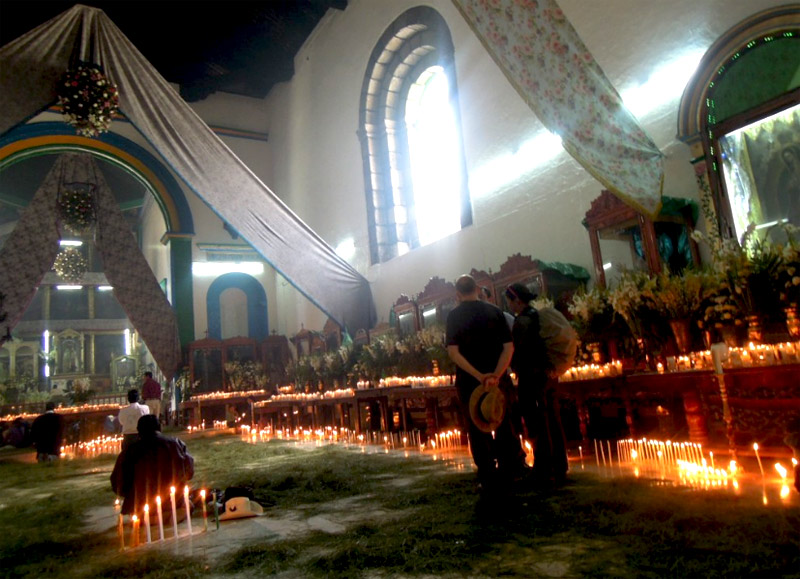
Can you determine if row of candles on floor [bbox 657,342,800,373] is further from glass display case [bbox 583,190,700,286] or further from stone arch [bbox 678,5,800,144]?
stone arch [bbox 678,5,800,144]

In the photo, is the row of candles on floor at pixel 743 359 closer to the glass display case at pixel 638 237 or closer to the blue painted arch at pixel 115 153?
the glass display case at pixel 638 237

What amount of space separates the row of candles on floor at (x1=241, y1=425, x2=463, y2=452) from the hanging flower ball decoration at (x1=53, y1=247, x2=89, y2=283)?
39.9 feet

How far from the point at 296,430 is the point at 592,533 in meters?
7.85

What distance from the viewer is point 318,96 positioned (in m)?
13.8

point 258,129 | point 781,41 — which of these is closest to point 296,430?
point 781,41

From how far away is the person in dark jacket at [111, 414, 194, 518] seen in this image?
3122 mm

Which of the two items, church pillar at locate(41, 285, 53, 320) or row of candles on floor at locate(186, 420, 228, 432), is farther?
church pillar at locate(41, 285, 53, 320)

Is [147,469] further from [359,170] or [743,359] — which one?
[359,170]

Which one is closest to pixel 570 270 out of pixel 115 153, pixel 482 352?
pixel 482 352

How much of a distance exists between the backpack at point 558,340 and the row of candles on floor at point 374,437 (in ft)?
7.64

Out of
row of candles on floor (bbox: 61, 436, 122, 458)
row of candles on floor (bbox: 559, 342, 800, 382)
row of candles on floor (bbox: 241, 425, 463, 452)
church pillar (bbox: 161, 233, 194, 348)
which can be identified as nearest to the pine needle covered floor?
row of candles on floor (bbox: 559, 342, 800, 382)

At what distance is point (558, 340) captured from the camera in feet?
11.5

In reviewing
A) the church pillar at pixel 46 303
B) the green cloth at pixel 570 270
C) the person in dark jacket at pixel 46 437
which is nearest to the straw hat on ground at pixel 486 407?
the green cloth at pixel 570 270

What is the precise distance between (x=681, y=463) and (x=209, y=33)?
1365 centimetres
